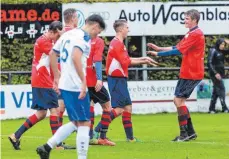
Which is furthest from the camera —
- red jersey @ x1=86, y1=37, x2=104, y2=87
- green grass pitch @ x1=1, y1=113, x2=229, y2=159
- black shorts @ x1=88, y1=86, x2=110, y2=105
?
black shorts @ x1=88, y1=86, x2=110, y2=105

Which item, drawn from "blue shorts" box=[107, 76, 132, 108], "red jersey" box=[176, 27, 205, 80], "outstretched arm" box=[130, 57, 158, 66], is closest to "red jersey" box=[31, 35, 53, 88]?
"blue shorts" box=[107, 76, 132, 108]

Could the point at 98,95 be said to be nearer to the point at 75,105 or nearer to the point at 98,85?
the point at 98,85

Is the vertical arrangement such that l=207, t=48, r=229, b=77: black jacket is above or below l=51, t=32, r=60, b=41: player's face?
below

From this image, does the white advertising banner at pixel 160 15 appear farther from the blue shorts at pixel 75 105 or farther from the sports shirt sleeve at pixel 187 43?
the blue shorts at pixel 75 105

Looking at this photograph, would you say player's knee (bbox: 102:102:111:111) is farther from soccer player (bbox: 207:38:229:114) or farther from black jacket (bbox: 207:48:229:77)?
black jacket (bbox: 207:48:229:77)

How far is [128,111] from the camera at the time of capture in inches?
637

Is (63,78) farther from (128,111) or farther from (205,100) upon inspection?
(205,100)

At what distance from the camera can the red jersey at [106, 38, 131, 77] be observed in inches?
613

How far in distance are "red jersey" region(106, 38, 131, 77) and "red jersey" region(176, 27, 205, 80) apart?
1133 mm

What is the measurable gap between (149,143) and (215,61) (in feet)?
32.5

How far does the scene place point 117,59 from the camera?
15.7 m

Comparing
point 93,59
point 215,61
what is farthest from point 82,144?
point 215,61

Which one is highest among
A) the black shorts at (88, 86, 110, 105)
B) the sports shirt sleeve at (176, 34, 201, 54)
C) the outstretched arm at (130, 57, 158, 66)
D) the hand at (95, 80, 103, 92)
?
the sports shirt sleeve at (176, 34, 201, 54)

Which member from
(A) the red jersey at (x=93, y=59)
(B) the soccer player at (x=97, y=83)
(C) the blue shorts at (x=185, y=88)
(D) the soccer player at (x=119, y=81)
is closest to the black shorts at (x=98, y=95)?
(B) the soccer player at (x=97, y=83)
